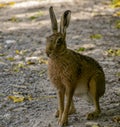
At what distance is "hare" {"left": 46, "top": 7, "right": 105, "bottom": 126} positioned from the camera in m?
5.43

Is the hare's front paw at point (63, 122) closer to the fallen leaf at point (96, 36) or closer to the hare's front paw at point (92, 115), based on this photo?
the hare's front paw at point (92, 115)

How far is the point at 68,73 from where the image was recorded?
5621 millimetres

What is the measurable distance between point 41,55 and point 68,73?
382cm

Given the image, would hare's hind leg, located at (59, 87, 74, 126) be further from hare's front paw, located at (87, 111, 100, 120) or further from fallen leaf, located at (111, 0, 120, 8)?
fallen leaf, located at (111, 0, 120, 8)

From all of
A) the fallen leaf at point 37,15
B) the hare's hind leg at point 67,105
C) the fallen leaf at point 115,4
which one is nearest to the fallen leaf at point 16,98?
the hare's hind leg at point 67,105

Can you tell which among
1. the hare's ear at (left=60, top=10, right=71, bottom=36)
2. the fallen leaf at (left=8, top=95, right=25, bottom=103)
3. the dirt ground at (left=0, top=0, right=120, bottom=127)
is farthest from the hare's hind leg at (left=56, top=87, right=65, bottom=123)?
the fallen leaf at (left=8, top=95, right=25, bottom=103)

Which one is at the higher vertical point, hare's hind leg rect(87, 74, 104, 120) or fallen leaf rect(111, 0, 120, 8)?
hare's hind leg rect(87, 74, 104, 120)

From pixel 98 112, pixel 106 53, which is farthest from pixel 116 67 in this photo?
pixel 98 112

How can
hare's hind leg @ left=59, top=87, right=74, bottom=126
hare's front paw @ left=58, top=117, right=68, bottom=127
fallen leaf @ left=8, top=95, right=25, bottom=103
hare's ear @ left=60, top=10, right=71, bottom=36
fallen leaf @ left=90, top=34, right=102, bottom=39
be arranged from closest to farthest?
1. hare's ear @ left=60, top=10, right=71, bottom=36
2. hare's hind leg @ left=59, top=87, right=74, bottom=126
3. hare's front paw @ left=58, top=117, right=68, bottom=127
4. fallen leaf @ left=8, top=95, right=25, bottom=103
5. fallen leaf @ left=90, top=34, right=102, bottom=39

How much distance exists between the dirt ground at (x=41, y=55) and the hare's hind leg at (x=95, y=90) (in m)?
0.09

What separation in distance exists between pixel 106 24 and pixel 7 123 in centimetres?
635

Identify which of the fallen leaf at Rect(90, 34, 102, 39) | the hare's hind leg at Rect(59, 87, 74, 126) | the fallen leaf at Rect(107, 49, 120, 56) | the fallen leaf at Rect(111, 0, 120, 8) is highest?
the hare's hind leg at Rect(59, 87, 74, 126)

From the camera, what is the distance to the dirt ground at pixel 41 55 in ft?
20.6

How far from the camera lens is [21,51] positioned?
9734 millimetres
